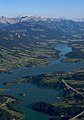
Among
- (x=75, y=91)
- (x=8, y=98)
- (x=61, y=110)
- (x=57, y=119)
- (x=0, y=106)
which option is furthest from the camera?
(x=75, y=91)

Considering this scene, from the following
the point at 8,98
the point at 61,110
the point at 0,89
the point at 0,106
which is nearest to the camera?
the point at 61,110

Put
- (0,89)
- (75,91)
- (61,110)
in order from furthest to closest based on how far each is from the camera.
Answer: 1. (0,89)
2. (75,91)
3. (61,110)

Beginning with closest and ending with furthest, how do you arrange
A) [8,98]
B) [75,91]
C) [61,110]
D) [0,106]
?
[61,110]
[0,106]
[8,98]
[75,91]

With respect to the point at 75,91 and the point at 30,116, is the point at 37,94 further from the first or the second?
the point at 30,116

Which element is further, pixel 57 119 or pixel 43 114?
pixel 43 114

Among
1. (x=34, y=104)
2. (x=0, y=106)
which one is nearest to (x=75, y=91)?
(x=34, y=104)

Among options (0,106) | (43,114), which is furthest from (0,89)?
(43,114)

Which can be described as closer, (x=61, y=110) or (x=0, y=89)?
(x=61, y=110)

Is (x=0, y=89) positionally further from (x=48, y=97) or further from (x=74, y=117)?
(x=74, y=117)
